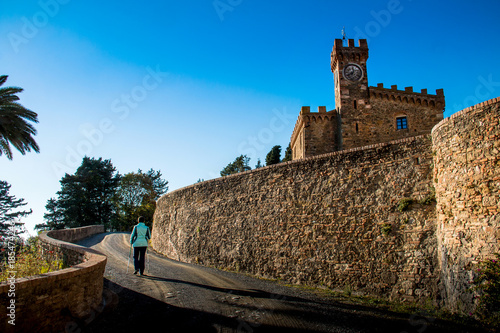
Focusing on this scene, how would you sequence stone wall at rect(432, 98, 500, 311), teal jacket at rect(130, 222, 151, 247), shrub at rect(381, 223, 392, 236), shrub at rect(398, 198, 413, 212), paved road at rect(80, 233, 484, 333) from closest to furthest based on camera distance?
1. paved road at rect(80, 233, 484, 333)
2. stone wall at rect(432, 98, 500, 311)
3. shrub at rect(398, 198, 413, 212)
4. shrub at rect(381, 223, 392, 236)
5. teal jacket at rect(130, 222, 151, 247)

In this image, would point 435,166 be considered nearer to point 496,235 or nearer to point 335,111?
point 496,235

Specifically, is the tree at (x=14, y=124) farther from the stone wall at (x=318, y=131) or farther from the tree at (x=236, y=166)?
the tree at (x=236, y=166)

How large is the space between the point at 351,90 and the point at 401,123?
4457mm

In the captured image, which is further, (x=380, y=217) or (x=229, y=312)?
(x=380, y=217)

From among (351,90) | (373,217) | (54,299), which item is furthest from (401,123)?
(54,299)

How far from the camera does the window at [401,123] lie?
22.0 m

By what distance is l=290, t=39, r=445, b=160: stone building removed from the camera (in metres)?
21.9

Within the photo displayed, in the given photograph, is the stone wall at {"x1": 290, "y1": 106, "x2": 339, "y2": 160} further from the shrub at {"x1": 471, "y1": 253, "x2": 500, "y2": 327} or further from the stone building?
the shrub at {"x1": 471, "y1": 253, "x2": 500, "y2": 327}

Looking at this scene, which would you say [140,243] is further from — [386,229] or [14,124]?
[14,124]

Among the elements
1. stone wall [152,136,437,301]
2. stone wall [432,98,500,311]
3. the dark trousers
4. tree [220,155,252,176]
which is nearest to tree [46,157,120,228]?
tree [220,155,252,176]

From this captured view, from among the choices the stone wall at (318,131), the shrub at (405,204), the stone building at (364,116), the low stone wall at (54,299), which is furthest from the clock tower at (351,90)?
the low stone wall at (54,299)

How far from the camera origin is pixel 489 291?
5730 mm

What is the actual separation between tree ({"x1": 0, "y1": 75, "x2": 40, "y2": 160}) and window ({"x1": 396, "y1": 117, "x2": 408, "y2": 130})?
22954mm

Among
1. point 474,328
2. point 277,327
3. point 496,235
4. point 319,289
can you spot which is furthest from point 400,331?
point 319,289
